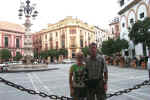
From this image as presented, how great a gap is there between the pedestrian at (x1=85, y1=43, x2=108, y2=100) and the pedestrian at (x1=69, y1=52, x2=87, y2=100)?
10 centimetres

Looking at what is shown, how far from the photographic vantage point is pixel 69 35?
54.7 meters

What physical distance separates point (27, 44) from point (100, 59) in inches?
768

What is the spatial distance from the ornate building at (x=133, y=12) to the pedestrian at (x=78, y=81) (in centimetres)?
2278

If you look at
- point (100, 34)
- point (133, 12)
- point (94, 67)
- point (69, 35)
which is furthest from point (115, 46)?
point (100, 34)

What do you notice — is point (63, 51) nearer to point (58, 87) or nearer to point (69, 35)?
point (69, 35)

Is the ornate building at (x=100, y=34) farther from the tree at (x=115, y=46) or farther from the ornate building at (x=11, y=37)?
the tree at (x=115, y=46)

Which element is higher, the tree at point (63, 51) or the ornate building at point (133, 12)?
the ornate building at point (133, 12)

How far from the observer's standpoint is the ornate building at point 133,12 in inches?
950

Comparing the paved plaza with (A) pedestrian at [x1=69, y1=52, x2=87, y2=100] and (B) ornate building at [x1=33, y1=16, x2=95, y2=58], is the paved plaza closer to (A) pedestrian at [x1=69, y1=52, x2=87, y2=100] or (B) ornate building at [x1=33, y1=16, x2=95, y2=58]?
(A) pedestrian at [x1=69, y1=52, x2=87, y2=100]

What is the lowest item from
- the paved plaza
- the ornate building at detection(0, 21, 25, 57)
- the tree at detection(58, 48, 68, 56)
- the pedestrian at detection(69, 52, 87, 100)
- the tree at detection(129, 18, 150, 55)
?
the paved plaza

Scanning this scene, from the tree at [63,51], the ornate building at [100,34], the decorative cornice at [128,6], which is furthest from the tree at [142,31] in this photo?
the ornate building at [100,34]

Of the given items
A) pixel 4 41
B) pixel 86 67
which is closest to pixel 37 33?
pixel 4 41

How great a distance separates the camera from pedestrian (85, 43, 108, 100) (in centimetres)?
331

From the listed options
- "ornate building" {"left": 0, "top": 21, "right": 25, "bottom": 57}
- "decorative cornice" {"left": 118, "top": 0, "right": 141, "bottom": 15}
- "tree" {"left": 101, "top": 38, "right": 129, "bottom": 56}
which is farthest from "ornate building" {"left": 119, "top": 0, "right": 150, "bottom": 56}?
"ornate building" {"left": 0, "top": 21, "right": 25, "bottom": 57}
